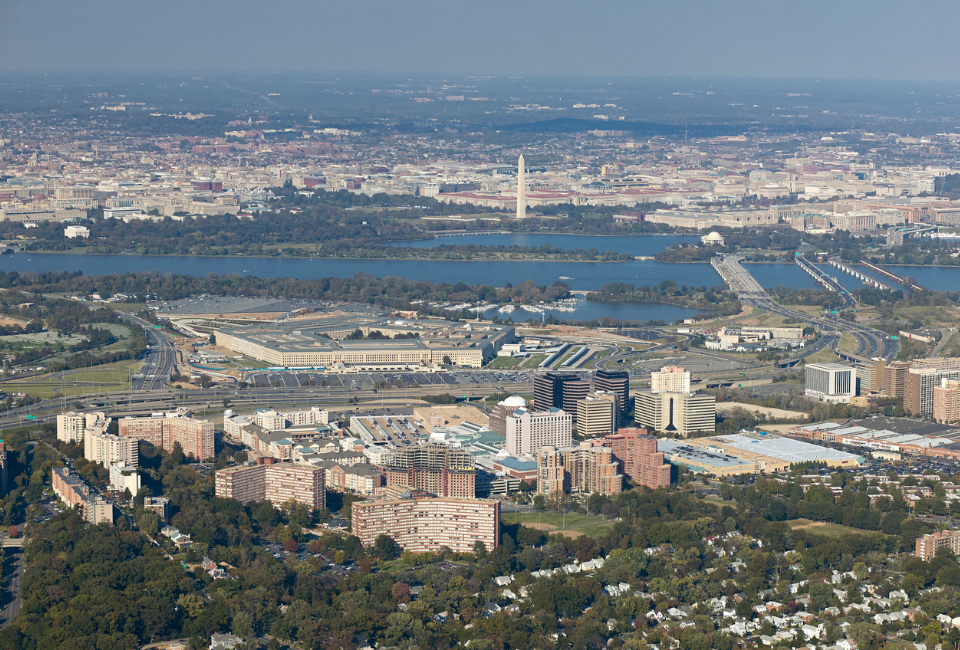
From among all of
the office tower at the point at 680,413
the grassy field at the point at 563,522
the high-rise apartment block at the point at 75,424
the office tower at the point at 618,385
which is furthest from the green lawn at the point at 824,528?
the high-rise apartment block at the point at 75,424

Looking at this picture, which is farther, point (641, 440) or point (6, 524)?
point (641, 440)

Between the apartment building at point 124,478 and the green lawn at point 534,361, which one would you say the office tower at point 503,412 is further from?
the apartment building at point 124,478

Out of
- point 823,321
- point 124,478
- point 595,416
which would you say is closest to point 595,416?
point 595,416

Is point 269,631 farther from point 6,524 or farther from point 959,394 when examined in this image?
point 959,394

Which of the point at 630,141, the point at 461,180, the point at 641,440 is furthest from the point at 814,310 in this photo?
the point at 630,141

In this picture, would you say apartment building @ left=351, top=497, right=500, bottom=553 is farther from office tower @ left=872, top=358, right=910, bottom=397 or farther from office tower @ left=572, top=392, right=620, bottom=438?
office tower @ left=872, top=358, right=910, bottom=397

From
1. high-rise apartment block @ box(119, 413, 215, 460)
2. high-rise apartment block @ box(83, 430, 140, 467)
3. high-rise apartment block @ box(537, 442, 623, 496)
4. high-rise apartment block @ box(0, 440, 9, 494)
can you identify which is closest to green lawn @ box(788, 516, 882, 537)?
high-rise apartment block @ box(537, 442, 623, 496)
